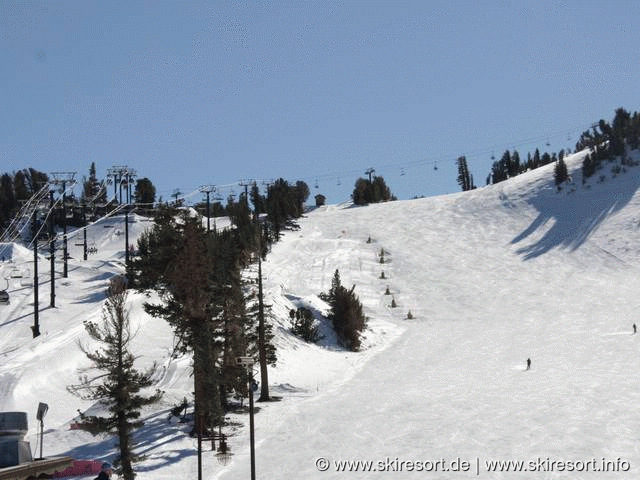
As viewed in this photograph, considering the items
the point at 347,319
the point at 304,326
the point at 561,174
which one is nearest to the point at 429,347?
the point at 347,319

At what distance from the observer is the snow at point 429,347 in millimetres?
26453

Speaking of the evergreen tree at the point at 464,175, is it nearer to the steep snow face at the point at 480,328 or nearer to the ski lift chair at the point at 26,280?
the steep snow face at the point at 480,328

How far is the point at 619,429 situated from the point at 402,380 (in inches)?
611

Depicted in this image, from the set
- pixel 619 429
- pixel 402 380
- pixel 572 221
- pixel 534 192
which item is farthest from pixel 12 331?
pixel 534 192

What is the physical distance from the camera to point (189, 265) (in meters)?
28.0

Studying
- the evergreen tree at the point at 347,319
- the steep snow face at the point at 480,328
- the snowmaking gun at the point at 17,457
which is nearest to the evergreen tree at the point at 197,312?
the steep snow face at the point at 480,328

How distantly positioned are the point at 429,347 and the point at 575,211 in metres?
48.8

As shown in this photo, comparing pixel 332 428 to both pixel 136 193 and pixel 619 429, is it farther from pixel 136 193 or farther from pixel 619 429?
pixel 136 193

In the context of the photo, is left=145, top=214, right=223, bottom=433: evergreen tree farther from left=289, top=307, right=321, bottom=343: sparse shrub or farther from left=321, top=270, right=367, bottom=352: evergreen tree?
left=321, top=270, right=367, bottom=352: evergreen tree

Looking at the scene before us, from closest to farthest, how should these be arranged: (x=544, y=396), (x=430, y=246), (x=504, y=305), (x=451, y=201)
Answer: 1. (x=544, y=396)
2. (x=504, y=305)
3. (x=430, y=246)
4. (x=451, y=201)

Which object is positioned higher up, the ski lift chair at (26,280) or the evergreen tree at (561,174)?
the evergreen tree at (561,174)

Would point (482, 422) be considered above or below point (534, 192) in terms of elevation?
below

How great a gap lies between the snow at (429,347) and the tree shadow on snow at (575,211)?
11.7 inches

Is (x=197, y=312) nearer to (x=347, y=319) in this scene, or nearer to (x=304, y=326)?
(x=304, y=326)
